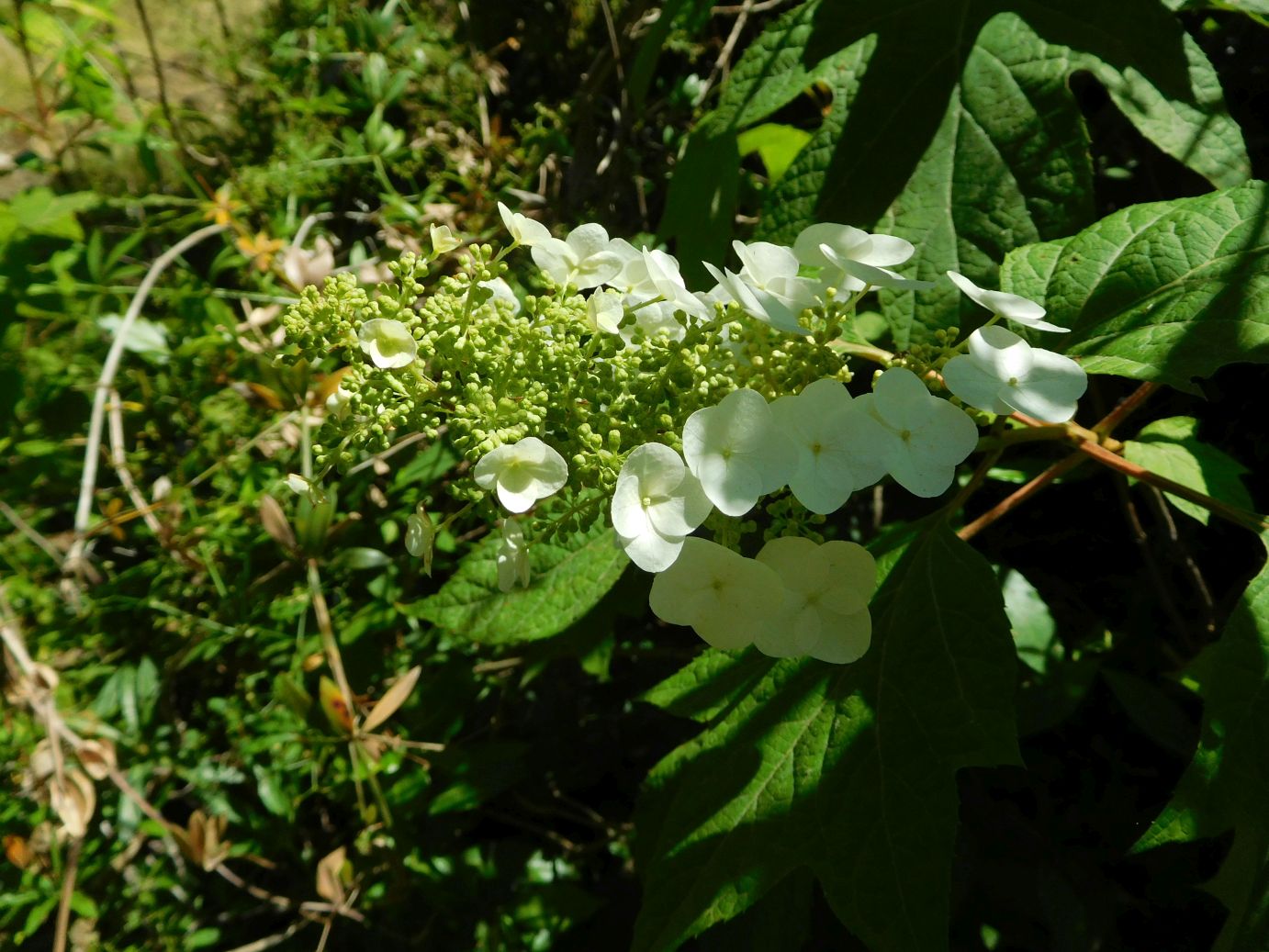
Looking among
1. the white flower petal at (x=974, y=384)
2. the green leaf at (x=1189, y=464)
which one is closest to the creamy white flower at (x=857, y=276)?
the white flower petal at (x=974, y=384)

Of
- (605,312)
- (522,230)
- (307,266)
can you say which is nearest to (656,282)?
(605,312)

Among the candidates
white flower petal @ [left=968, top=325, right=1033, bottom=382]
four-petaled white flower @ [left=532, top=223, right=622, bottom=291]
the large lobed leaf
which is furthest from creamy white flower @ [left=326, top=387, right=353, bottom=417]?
the large lobed leaf

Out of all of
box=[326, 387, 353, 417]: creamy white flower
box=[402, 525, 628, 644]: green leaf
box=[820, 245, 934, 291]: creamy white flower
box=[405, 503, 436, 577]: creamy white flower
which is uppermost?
box=[820, 245, 934, 291]: creamy white flower

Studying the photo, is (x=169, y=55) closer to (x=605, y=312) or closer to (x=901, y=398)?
(x=605, y=312)

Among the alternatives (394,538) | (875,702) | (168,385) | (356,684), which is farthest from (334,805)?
(875,702)

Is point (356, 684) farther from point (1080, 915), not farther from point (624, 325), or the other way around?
point (1080, 915)

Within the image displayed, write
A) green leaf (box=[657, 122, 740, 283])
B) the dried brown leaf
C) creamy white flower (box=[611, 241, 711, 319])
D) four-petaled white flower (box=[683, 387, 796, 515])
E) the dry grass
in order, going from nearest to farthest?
four-petaled white flower (box=[683, 387, 796, 515]), creamy white flower (box=[611, 241, 711, 319]), green leaf (box=[657, 122, 740, 283]), the dried brown leaf, the dry grass

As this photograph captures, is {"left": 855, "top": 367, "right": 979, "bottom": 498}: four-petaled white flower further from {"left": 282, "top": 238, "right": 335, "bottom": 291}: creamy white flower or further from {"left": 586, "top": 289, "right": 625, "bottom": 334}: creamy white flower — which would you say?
{"left": 282, "top": 238, "right": 335, "bottom": 291}: creamy white flower
